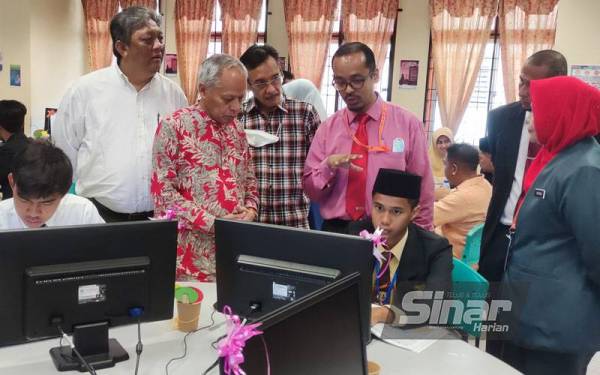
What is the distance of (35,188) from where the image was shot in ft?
5.16

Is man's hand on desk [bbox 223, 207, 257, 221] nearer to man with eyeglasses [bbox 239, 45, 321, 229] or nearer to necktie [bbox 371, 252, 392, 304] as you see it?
man with eyeglasses [bbox 239, 45, 321, 229]

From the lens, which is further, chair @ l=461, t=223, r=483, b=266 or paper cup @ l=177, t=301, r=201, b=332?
chair @ l=461, t=223, r=483, b=266

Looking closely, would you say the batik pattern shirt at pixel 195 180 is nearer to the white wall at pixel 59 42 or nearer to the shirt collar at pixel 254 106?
the shirt collar at pixel 254 106

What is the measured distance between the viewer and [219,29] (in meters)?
8.27

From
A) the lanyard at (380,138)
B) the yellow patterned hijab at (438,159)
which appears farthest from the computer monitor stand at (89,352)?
the yellow patterned hijab at (438,159)

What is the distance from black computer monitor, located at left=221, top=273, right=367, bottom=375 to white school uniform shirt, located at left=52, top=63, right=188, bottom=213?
1.52m

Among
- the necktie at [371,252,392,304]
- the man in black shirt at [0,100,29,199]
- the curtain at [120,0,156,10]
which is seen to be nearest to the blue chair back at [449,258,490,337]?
the necktie at [371,252,392,304]

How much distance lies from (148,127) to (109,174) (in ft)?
0.92

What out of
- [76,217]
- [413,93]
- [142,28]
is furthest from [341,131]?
[413,93]

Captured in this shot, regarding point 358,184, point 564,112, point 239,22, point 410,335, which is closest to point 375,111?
point 358,184

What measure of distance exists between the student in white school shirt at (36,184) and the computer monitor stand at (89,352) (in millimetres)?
486

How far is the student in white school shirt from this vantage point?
1.57m

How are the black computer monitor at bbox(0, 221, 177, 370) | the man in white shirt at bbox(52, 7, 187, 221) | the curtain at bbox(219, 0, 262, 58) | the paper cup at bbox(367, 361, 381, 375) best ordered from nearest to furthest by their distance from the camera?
the black computer monitor at bbox(0, 221, 177, 370), the paper cup at bbox(367, 361, 381, 375), the man in white shirt at bbox(52, 7, 187, 221), the curtain at bbox(219, 0, 262, 58)

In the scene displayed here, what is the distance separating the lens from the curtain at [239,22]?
7977 millimetres
